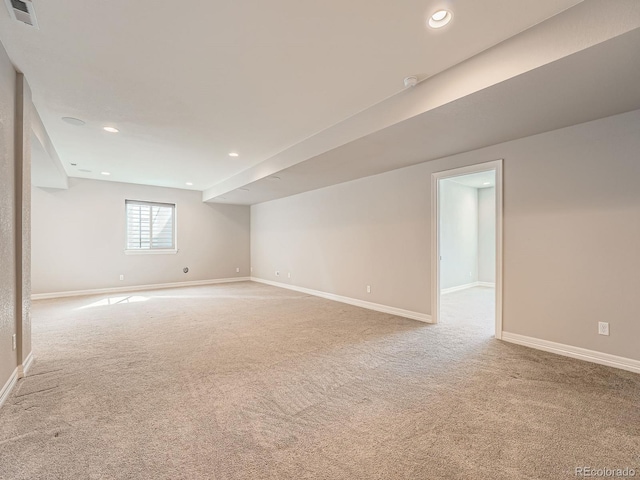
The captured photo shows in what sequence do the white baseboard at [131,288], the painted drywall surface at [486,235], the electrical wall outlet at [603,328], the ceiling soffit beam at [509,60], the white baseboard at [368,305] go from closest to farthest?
the ceiling soffit beam at [509,60], the electrical wall outlet at [603,328], the white baseboard at [368,305], the white baseboard at [131,288], the painted drywall surface at [486,235]

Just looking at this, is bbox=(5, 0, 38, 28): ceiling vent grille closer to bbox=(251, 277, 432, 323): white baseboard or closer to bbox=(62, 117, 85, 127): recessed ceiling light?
bbox=(62, 117, 85, 127): recessed ceiling light

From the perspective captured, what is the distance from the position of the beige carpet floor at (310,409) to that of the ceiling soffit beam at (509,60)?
235cm

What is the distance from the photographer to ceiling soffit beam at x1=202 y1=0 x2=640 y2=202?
5.46 ft

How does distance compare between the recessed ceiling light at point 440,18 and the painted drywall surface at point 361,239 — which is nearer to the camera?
the recessed ceiling light at point 440,18

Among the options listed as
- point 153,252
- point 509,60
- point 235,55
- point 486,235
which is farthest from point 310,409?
point 486,235

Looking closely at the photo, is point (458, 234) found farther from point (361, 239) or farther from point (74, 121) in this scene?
point (74, 121)

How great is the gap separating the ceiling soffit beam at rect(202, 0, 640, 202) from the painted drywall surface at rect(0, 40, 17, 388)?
115 inches

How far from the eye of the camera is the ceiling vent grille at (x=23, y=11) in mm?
1749

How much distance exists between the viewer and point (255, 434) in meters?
1.79

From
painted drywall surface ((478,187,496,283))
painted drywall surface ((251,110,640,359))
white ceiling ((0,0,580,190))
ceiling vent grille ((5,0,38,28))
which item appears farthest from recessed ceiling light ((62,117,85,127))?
painted drywall surface ((478,187,496,283))

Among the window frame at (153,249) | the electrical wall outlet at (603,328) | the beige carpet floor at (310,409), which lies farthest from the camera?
the window frame at (153,249)

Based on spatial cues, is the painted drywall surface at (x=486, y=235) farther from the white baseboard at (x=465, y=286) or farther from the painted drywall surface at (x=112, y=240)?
the painted drywall surface at (x=112, y=240)

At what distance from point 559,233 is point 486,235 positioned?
5.00 m

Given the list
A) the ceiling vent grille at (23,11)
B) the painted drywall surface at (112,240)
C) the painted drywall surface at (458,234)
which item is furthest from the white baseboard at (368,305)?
the ceiling vent grille at (23,11)
